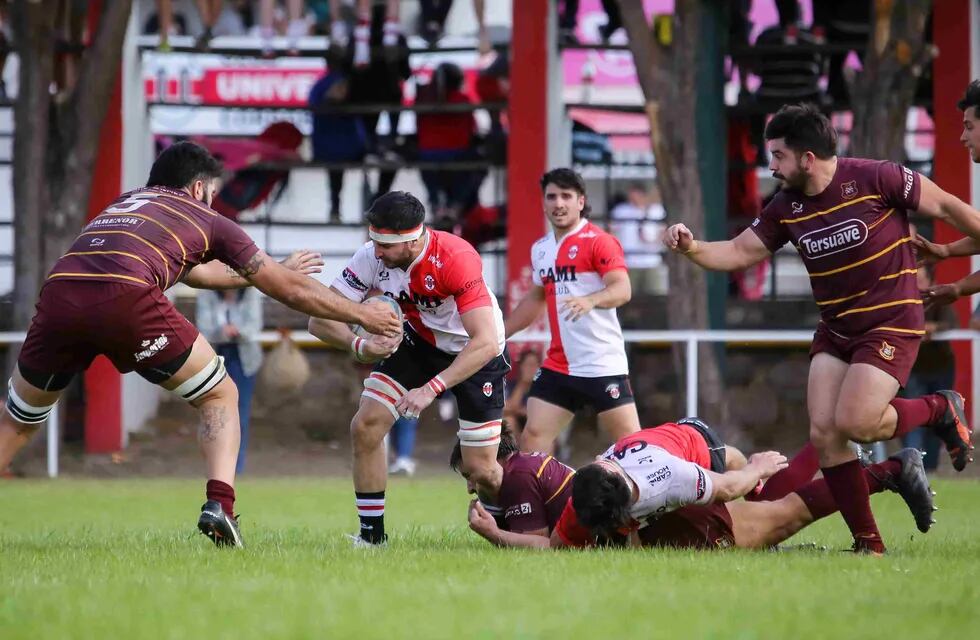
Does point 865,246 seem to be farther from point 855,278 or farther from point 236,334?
point 236,334

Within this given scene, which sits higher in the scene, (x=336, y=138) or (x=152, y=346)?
(x=336, y=138)

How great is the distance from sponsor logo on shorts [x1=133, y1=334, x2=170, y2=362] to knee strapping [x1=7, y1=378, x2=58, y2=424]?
618 millimetres

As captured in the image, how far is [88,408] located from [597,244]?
898cm

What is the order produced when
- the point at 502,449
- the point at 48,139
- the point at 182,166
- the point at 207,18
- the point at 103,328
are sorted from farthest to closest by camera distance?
1. the point at 207,18
2. the point at 48,139
3. the point at 502,449
4. the point at 182,166
5. the point at 103,328

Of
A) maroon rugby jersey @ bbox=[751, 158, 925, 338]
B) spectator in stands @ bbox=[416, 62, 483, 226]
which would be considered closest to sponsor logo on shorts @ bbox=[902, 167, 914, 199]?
maroon rugby jersey @ bbox=[751, 158, 925, 338]

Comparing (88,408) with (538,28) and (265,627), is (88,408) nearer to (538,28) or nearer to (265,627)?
(538,28)

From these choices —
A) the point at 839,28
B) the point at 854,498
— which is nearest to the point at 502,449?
the point at 854,498

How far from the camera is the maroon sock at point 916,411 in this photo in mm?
7207

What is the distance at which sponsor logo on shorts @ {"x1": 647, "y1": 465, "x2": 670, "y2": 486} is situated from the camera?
6879 mm

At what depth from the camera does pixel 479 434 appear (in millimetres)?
7855

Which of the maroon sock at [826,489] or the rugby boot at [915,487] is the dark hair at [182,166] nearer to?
the maroon sock at [826,489]

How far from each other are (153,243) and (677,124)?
9.57 m

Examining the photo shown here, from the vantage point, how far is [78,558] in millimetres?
6895

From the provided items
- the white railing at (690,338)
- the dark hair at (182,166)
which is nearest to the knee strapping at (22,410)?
the dark hair at (182,166)
